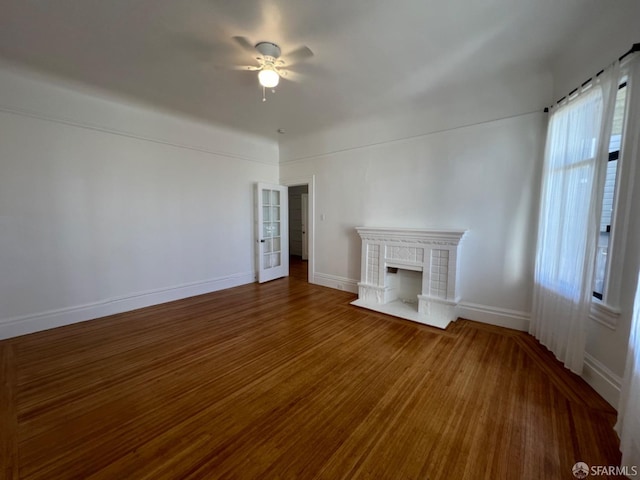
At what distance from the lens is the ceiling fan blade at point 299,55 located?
254cm

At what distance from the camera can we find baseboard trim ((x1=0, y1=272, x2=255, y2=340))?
124 inches

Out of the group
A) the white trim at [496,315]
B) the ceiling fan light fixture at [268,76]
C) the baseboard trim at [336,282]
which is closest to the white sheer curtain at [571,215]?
the white trim at [496,315]

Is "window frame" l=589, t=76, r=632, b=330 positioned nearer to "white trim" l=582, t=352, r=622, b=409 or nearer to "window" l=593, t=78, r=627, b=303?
"window" l=593, t=78, r=627, b=303

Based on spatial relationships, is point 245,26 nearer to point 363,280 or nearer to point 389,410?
point 389,410

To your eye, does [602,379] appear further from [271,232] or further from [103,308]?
[103,308]

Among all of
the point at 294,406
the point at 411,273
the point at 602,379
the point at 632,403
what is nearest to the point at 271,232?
the point at 411,273

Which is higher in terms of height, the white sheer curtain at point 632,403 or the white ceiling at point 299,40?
the white ceiling at point 299,40

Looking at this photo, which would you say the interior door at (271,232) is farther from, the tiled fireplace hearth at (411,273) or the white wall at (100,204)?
the tiled fireplace hearth at (411,273)

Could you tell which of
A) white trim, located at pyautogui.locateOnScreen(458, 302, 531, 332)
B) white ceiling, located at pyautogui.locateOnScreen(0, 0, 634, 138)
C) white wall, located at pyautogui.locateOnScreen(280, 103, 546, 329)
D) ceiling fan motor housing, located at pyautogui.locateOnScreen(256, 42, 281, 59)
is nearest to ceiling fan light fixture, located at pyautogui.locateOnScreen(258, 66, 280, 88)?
ceiling fan motor housing, located at pyautogui.locateOnScreen(256, 42, 281, 59)

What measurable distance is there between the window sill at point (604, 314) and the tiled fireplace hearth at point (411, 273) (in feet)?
4.56

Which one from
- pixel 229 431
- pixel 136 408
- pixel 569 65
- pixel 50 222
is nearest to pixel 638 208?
pixel 569 65

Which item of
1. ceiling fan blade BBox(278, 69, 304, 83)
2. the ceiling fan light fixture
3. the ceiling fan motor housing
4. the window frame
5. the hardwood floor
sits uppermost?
ceiling fan blade BBox(278, 69, 304, 83)

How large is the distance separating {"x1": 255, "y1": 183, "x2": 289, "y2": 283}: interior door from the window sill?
4.93m

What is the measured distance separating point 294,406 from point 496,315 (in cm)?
296
